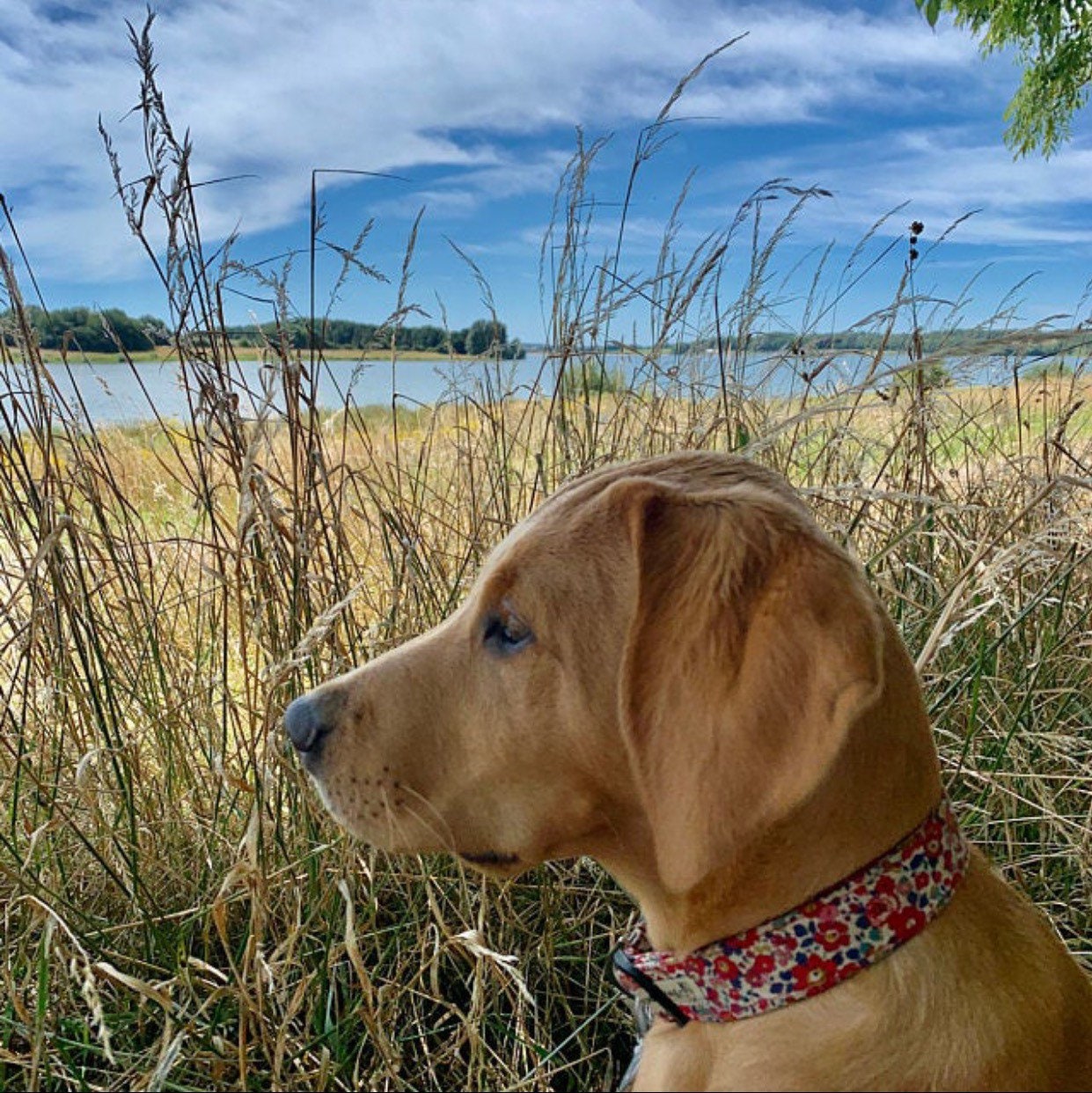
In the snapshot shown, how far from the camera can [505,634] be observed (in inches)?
64.1

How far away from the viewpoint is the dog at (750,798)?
50.3 inches

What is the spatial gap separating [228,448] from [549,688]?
1.33m

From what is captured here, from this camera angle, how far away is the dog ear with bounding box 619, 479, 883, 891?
123 cm

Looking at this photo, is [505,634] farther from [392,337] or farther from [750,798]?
[392,337]

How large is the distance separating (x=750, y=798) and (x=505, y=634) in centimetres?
50

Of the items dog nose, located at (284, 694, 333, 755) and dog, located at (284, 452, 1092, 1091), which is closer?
dog, located at (284, 452, 1092, 1091)

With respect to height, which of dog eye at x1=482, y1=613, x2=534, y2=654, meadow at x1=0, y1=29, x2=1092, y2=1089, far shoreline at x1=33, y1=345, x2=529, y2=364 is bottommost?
meadow at x1=0, y1=29, x2=1092, y2=1089

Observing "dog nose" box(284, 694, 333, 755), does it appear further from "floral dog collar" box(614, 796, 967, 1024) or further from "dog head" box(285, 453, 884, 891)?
"floral dog collar" box(614, 796, 967, 1024)

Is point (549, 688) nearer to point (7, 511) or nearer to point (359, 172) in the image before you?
point (359, 172)

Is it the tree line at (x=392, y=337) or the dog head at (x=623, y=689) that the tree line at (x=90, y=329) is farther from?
the dog head at (x=623, y=689)

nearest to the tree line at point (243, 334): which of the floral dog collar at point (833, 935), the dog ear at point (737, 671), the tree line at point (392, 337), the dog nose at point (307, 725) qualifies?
the tree line at point (392, 337)

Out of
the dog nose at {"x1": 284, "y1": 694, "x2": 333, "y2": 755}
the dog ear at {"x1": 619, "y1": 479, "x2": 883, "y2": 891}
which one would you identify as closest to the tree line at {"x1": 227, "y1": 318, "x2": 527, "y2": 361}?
the dog nose at {"x1": 284, "y1": 694, "x2": 333, "y2": 755}

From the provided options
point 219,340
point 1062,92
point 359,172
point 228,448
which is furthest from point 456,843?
point 1062,92

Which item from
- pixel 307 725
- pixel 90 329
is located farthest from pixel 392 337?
pixel 307 725
